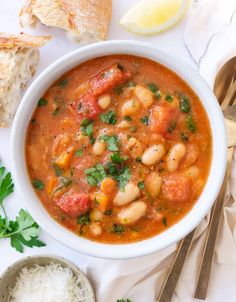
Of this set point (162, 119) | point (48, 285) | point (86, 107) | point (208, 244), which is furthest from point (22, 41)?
point (208, 244)

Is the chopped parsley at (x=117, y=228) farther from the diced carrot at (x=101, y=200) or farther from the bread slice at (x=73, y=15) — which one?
the bread slice at (x=73, y=15)

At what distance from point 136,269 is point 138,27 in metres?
1.35

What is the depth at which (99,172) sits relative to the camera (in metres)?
2.73

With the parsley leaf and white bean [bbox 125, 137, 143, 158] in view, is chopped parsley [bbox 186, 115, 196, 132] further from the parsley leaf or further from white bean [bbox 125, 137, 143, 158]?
the parsley leaf

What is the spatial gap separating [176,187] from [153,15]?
1058mm

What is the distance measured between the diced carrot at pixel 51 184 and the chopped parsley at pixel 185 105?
2.32ft

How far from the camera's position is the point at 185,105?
2742 mm

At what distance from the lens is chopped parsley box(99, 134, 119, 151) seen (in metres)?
2.72

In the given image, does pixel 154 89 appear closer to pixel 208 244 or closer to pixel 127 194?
pixel 127 194

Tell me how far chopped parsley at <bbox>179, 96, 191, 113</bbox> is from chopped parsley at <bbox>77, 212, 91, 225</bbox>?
688 millimetres

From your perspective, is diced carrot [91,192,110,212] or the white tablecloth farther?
the white tablecloth

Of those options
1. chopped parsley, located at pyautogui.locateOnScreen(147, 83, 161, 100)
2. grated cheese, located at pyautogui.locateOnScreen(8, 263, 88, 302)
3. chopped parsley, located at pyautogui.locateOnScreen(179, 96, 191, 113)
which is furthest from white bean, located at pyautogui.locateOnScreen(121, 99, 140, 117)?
grated cheese, located at pyautogui.locateOnScreen(8, 263, 88, 302)

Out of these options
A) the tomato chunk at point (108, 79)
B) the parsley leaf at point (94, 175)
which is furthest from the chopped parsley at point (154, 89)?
the parsley leaf at point (94, 175)

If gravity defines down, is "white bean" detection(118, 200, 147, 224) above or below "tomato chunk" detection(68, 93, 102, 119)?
below
